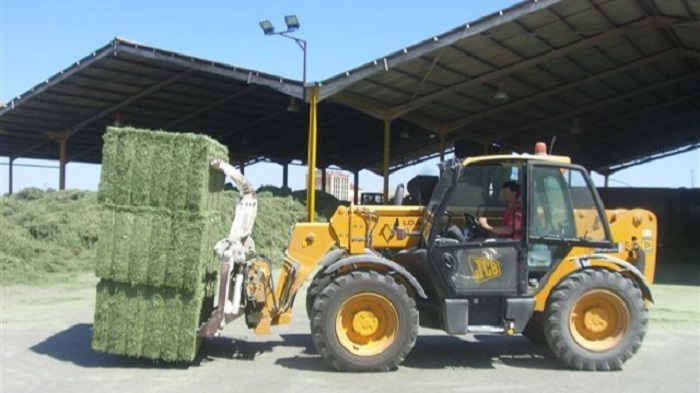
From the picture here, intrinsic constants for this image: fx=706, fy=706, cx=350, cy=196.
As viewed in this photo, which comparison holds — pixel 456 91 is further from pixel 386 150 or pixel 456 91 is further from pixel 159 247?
pixel 159 247

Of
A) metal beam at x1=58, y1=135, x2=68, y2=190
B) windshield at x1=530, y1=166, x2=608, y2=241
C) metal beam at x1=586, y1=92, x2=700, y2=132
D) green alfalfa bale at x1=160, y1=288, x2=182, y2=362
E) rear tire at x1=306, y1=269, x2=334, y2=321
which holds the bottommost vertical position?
green alfalfa bale at x1=160, y1=288, x2=182, y2=362

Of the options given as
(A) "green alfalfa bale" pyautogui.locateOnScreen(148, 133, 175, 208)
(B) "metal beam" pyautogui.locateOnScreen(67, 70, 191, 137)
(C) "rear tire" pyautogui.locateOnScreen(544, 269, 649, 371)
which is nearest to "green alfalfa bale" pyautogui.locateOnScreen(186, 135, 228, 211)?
(A) "green alfalfa bale" pyautogui.locateOnScreen(148, 133, 175, 208)

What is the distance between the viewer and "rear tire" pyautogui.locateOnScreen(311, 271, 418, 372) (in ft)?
24.8

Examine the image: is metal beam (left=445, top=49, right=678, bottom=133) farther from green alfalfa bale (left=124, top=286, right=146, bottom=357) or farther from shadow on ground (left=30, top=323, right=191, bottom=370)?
green alfalfa bale (left=124, top=286, right=146, bottom=357)

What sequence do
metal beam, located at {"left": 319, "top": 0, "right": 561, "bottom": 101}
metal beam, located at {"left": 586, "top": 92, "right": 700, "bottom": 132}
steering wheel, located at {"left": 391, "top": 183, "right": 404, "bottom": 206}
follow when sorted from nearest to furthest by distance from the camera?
steering wheel, located at {"left": 391, "top": 183, "right": 404, "bottom": 206} → metal beam, located at {"left": 319, "top": 0, "right": 561, "bottom": 101} → metal beam, located at {"left": 586, "top": 92, "right": 700, "bottom": 132}

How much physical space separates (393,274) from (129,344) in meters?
2.94

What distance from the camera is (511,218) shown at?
7980 mm

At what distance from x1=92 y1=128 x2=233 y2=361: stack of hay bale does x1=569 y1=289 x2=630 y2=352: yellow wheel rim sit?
13.9 ft

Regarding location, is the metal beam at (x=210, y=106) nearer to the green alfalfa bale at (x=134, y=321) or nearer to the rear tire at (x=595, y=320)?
the green alfalfa bale at (x=134, y=321)

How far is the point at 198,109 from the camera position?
1078 inches

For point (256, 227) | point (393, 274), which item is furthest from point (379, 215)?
point (256, 227)

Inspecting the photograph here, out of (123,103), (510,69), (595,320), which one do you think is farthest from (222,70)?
(595,320)

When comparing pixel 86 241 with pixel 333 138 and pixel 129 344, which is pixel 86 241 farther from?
pixel 333 138

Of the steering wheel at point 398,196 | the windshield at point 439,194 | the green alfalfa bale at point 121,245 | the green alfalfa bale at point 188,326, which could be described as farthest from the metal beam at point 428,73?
the green alfalfa bale at point 188,326
